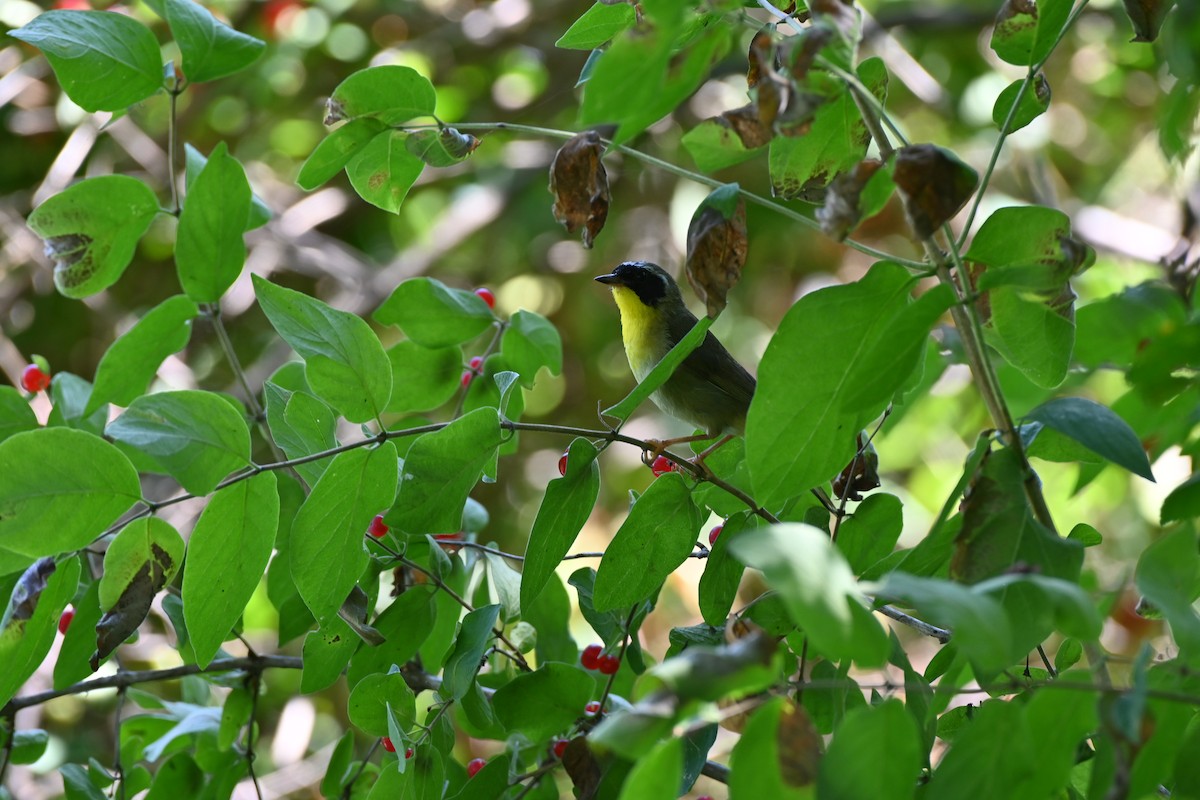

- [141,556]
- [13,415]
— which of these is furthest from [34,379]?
[141,556]

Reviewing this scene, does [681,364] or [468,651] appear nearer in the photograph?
[468,651]

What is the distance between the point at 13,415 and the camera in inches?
57.4

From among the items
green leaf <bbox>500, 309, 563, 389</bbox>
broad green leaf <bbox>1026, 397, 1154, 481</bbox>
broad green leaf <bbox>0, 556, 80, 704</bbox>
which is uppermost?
broad green leaf <bbox>1026, 397, 1154, 481</bbox>

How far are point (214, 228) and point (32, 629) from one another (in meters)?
0.49

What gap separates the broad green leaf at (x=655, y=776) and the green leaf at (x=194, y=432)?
0.60 m

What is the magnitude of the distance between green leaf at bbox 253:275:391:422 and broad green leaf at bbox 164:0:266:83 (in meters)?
0.45

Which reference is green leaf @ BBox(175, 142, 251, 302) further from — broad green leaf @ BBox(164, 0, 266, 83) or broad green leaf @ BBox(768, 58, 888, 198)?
broad green leaf @ BBox(768, 58, 888, 198)

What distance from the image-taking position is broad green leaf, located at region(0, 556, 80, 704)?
1.21 m

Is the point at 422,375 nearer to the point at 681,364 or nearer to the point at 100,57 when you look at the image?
the point at 100,57

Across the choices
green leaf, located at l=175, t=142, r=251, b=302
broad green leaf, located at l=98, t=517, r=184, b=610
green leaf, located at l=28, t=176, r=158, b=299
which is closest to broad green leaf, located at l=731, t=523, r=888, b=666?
broad green leaf, located at l=98, t=517, r=184, b=610

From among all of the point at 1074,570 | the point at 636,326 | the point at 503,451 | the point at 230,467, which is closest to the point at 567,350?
the point at 636,326

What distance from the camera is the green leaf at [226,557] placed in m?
1.11

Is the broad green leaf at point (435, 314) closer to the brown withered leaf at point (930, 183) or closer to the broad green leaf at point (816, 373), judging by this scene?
the broad green leaf at point (816, 373)

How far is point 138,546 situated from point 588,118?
71cm
